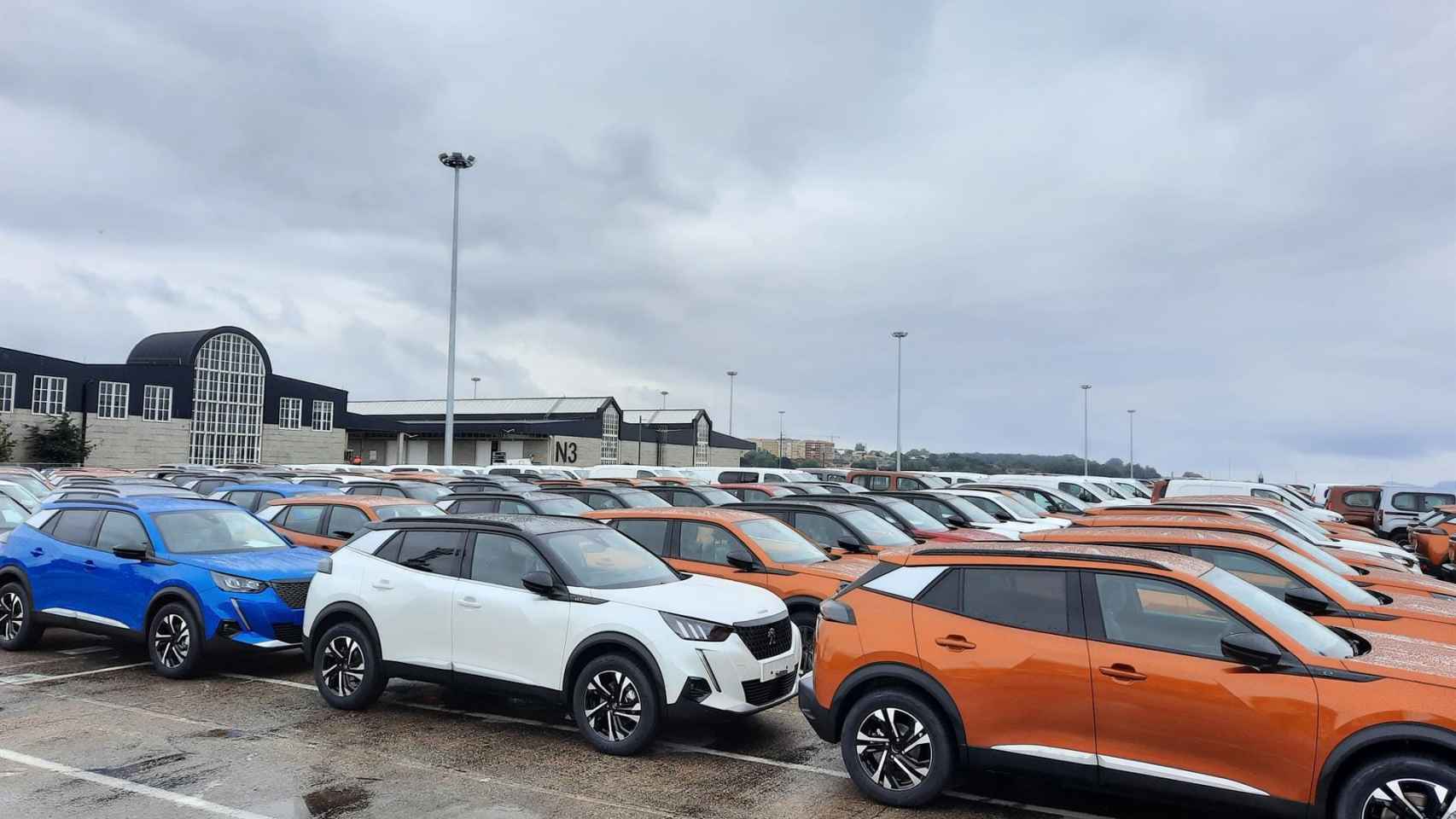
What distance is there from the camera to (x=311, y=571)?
367 inches

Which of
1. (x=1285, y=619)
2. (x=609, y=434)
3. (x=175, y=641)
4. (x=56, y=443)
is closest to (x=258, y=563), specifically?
(x=175, y=641)

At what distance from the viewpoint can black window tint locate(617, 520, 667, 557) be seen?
986 centimetres

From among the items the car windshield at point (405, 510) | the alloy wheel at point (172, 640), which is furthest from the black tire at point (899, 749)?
the car windshield at point (405, 510)

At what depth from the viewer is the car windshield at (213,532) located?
9.51m

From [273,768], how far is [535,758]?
5.68 ft

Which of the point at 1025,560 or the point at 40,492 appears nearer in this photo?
the point at 1025,560

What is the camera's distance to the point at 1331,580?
25.8 feet

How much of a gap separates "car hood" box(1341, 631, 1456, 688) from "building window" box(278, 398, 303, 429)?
5814 cm

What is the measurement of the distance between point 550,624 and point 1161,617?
4.19 m

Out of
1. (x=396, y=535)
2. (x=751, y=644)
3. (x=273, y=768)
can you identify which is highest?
(x=396, y=535)

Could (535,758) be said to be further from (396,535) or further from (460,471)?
(460,471)

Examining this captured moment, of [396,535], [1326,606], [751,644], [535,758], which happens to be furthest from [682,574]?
[1326,606]

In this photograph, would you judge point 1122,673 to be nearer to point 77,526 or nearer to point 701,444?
point 77,526

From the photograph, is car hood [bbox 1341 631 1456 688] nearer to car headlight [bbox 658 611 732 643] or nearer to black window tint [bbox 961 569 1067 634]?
black window tint [bbox 961 569 1067 634]
